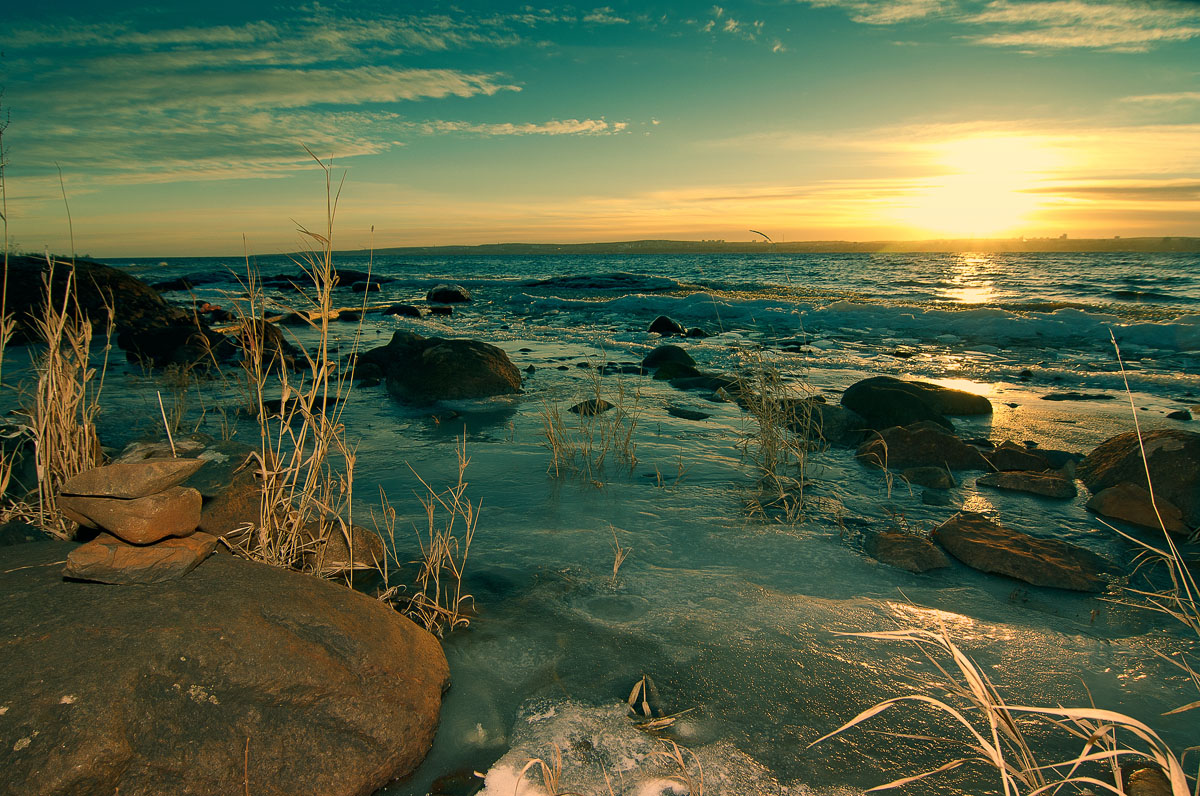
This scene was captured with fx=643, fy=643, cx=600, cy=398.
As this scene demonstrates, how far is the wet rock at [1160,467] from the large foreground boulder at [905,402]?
1.36 meters

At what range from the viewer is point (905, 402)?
6.18m

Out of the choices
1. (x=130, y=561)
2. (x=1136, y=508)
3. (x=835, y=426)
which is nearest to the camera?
(x=130, y=561)

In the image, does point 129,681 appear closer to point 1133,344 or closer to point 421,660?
point 421,660

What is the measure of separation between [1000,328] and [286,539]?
14.9m

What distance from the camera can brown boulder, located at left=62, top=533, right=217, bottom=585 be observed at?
209 centimetres

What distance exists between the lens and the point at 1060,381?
8.73 m

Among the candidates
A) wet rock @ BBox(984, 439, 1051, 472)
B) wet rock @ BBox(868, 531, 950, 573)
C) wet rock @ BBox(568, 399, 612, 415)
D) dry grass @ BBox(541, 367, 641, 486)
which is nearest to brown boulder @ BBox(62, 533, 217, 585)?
dry grass @ BBox(541, 367, 641, 486)

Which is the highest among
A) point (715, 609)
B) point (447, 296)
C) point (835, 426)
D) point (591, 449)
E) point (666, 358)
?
point (447, 296)

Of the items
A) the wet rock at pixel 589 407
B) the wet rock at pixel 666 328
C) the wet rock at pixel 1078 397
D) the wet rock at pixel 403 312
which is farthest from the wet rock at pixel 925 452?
the wet rock at pixel 403 312

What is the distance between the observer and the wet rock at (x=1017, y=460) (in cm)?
494

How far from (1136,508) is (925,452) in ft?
4.36

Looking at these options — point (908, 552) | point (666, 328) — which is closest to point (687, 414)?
point (908, 552)

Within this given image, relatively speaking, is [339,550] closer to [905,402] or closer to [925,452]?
[925,452]

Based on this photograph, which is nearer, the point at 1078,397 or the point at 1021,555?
the point at 1021,555
